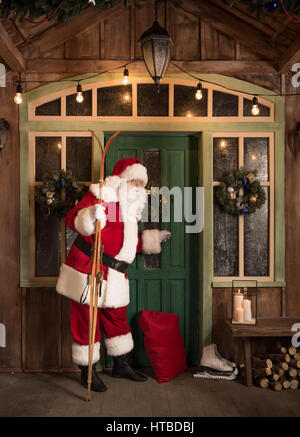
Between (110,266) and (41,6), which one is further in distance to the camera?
(110,266)

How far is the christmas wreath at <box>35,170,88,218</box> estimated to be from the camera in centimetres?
359

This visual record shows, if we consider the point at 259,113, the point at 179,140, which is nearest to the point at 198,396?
the point at 179,140

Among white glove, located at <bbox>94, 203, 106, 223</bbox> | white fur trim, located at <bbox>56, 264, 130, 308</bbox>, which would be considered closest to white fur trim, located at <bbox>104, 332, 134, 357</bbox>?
white fur trim, located at <bbox>56, 264, 130, 308</bbox>

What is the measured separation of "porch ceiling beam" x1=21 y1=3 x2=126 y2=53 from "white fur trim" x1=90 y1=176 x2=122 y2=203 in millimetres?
1501

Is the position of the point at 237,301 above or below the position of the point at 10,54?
below

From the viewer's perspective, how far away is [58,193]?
12.0 ft

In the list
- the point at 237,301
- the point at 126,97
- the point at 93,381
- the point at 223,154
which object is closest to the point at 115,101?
the point at 126,97

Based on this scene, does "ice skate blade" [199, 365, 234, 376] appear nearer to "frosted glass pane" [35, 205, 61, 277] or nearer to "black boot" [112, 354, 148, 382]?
"black boot" [112, 354, 148, 382]

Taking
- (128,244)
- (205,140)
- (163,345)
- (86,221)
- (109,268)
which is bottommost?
(163,345)

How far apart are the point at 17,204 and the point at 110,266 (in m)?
1.15

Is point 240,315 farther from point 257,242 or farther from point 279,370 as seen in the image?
point 257,242
